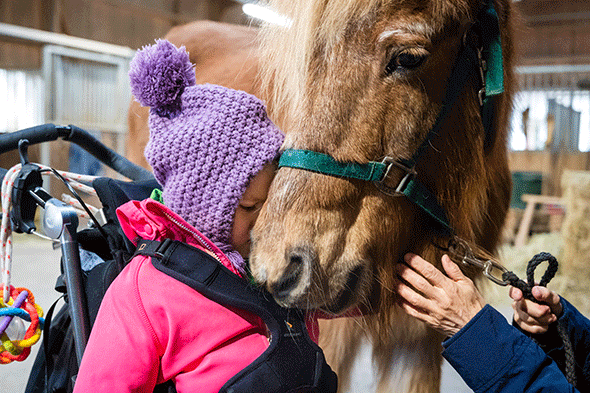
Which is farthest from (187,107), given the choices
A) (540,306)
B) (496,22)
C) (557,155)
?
(557,155)

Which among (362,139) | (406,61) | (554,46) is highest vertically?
(554,46)

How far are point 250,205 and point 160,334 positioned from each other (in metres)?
0.24

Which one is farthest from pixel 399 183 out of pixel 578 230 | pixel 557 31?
pixel 557 31

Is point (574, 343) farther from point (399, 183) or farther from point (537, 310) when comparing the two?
point (399, 183)

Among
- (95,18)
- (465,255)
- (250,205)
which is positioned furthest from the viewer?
(95,18)

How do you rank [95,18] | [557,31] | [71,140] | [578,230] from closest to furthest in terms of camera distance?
1. [71,140]
2. [578,230]
3. [95,18]
4. [557,31]

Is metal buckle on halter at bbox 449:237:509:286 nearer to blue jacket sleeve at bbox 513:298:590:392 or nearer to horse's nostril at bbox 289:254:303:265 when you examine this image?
blue jacket sleeve at bbox 513:298:590:392

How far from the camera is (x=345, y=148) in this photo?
72 centimetres

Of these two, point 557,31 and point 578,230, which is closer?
point 578,230

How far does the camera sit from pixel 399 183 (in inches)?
29.6

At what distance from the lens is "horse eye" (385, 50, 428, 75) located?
728 millimetres

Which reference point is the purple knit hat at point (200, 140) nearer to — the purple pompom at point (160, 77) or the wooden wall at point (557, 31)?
the purple pompom at point (160, 77)

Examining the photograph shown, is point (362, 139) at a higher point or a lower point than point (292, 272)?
higher

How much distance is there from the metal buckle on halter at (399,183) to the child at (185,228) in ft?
0.58
